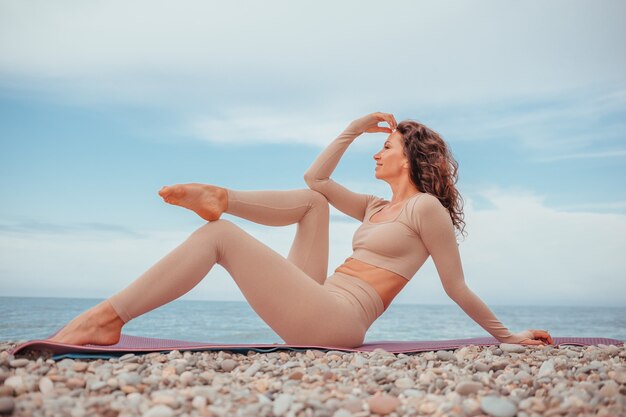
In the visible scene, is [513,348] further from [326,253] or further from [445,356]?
[326,253]

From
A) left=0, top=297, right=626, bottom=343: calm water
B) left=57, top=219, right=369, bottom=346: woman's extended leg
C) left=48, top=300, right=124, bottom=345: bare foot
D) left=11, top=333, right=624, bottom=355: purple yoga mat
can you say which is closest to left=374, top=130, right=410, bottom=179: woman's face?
left=57, top=219, right=369, bottom=346: woman's extended leg

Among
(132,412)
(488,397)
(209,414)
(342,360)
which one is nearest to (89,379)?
(132,412)

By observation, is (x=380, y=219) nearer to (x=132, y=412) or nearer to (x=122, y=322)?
(x=122, y=322)

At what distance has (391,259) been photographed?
350 cm

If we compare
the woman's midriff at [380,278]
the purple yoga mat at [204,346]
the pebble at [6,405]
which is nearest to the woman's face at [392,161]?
the woman's midriff at [380,278]

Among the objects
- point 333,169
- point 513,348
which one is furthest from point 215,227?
point 513,348

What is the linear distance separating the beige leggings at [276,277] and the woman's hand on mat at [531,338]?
2.99 feet

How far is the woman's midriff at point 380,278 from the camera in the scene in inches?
138

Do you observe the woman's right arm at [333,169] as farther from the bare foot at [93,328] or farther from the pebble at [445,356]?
the bare foot at [93,328]

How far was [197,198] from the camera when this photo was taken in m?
3.12

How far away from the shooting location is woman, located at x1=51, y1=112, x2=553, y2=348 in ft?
9.74

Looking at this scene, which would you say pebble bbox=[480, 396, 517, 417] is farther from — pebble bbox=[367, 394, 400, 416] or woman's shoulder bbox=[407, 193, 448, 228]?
woman's shoulder bbox=[407, 193, 448, 228]

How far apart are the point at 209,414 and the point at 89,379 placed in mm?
667

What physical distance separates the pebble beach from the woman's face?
1191 millimetres
